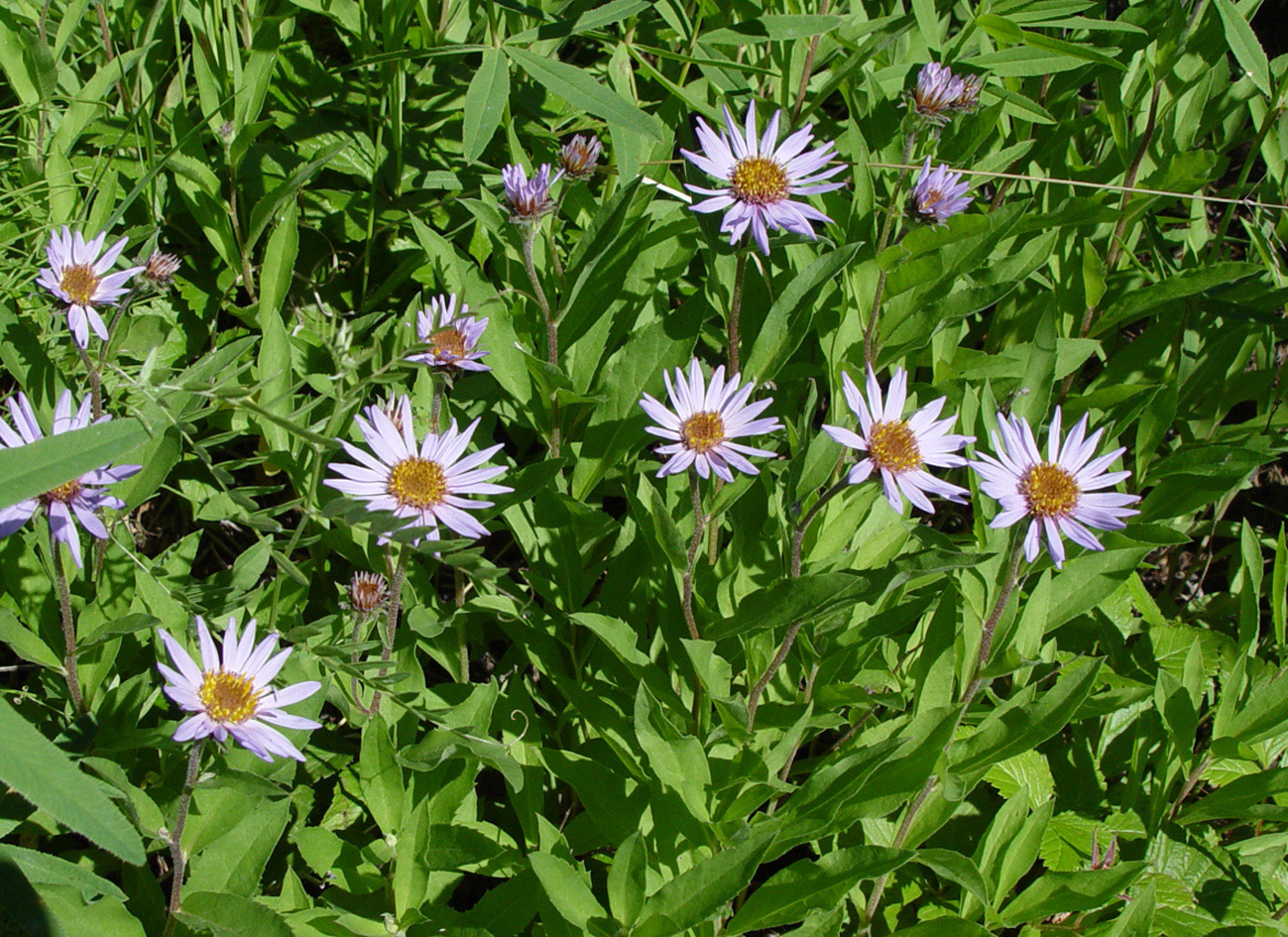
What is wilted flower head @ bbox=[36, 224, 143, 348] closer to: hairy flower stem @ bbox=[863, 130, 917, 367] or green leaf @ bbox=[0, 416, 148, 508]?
green leaf @ bbox=[0, 416, 148, 508]

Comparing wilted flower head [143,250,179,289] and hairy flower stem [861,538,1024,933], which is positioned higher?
wilted flower head [143,250,179,289]

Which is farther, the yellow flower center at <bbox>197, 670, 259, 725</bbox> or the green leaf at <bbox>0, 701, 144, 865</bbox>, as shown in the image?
the yellow flower center at <bbox>197, 670, 259, 725</bbox>

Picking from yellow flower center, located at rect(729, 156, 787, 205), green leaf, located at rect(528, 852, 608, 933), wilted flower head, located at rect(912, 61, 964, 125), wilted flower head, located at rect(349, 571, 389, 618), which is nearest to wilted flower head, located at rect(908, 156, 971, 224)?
wilted flower head, located at rect(912, 61, 964, 125)

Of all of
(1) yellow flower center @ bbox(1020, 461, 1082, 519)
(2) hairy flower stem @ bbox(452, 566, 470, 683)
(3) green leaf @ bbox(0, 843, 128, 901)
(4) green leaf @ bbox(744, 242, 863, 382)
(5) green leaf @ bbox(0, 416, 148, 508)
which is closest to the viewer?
(5) green leaf @ bbox(0, 416, 148, 508)

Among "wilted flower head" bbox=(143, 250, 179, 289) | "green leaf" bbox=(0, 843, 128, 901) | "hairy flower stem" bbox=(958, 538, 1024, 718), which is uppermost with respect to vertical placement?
"wilted flower head" bbox=(143, 250, 179, 289)

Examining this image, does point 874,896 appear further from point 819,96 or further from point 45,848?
point 819,96

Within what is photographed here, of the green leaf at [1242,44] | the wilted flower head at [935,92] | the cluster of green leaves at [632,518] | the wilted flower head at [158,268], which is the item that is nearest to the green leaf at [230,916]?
the cluster of green leaves at [632,518]

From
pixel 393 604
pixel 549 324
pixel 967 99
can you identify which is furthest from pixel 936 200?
pixel 393 604
